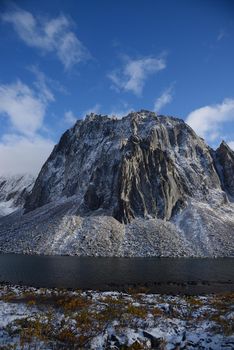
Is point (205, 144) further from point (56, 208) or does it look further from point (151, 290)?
point (151, 290)

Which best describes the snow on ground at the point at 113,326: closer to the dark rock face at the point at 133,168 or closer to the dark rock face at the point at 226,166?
the dark rock face at the point at 133,168

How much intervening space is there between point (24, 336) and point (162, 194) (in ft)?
412

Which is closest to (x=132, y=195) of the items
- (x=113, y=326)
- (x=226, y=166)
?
(x=226, y=166)

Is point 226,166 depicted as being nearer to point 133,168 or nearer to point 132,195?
point 133,168

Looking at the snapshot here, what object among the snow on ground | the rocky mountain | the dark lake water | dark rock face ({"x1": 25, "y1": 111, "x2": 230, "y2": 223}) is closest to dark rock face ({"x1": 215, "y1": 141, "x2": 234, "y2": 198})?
dark rock face ({"x1": 25, "y1": 111, "x2": 230, "y2": 223})

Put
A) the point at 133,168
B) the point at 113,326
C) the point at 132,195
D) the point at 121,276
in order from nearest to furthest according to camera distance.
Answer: the point at 113,326 < the point at 121,276 < the point at 132,195 < the point at 133,168

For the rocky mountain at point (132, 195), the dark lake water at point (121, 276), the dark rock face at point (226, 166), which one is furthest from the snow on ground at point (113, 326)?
the dark rock face at point (226, 166)

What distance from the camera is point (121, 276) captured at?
63.2 metres

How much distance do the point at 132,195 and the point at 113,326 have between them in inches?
4652

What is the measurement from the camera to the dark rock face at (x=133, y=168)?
141 metres

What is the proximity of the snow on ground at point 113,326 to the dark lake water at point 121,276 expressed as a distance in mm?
19143

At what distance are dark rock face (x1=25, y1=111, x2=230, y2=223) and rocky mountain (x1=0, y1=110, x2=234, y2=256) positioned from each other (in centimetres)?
45

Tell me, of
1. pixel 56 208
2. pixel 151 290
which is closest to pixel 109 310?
pixel 151 290

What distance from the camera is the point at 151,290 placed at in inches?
1950
